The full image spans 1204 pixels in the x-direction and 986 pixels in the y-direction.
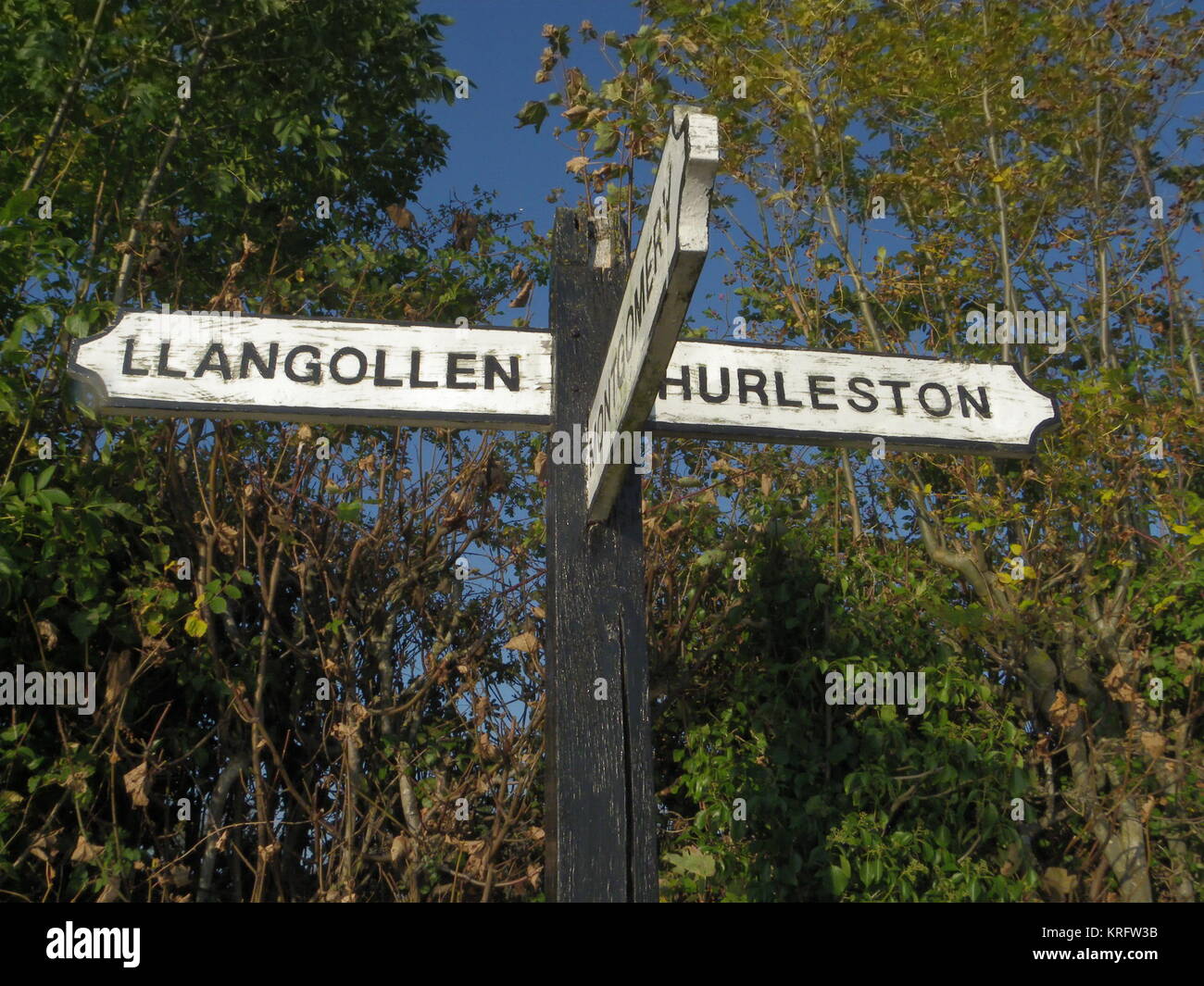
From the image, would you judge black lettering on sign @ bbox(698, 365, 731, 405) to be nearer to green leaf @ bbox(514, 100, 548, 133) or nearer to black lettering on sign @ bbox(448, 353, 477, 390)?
black lettering on sign @ bbox(448, 353, 477, 390)

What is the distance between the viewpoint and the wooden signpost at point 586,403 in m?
1.72

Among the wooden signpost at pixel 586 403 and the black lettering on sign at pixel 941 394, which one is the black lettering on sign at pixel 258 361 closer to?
the wooden signpost at pixel 586 403

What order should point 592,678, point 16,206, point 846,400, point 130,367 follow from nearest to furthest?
1. point 592,678
2. point 130,367
3. point 846,400
4. point 16,206

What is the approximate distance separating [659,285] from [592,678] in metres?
0.72

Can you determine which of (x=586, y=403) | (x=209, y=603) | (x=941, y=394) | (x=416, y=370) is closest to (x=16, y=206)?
(x=209, y=603)

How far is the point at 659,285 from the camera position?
4.58 feet

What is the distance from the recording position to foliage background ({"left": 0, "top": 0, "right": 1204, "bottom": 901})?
3598 mm

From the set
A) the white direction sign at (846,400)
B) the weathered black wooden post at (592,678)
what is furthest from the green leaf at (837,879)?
the weathered black wooden post at (592,678)

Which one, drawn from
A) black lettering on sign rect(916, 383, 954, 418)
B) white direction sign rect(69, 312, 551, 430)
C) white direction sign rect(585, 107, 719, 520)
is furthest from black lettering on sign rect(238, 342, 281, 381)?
black lettering on sign rect(916, 383, 954, 418)

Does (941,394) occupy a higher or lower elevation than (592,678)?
higher

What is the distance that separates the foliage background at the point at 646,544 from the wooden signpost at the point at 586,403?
1.16 metres

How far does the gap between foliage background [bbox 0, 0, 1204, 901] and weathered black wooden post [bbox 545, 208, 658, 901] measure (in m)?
1.16

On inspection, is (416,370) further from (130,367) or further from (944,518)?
(944,518)
